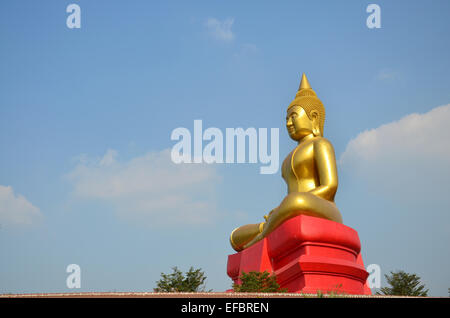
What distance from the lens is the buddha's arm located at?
47.7 ft

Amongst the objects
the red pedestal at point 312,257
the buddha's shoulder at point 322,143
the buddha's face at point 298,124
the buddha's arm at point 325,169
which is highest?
the buddha's face at point 298,124

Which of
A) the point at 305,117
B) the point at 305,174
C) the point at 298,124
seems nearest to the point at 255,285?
the point at 305,174

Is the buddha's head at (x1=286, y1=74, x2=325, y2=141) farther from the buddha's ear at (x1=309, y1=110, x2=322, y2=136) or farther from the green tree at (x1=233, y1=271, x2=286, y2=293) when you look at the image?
the green tree at (x1=233, y1=271, x2=286, y2=293)

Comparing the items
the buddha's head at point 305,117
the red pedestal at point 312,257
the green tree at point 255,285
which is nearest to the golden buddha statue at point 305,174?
the buddha's head at point 305,117

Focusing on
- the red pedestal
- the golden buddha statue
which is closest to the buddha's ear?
the golden buddha statue

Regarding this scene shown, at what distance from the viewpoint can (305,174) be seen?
1548 cm

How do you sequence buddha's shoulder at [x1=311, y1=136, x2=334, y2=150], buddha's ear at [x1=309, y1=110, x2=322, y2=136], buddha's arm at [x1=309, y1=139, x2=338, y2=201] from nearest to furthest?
buddha's arm at [x1=309, y1=139, x2=338, y2=201], buddha's shoulder at [x1=311, y1=136, x2=334, y2=150], buddha's ear at [x1=309, y1=110, x2=322, y2=136]

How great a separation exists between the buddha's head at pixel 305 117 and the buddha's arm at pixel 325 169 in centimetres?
121

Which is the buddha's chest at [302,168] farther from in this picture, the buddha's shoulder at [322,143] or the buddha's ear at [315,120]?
the buddha's ear at [315,120]

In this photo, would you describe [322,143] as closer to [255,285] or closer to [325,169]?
[325,169]

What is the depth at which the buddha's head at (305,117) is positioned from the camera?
653 inches

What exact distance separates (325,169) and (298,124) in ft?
7.50
